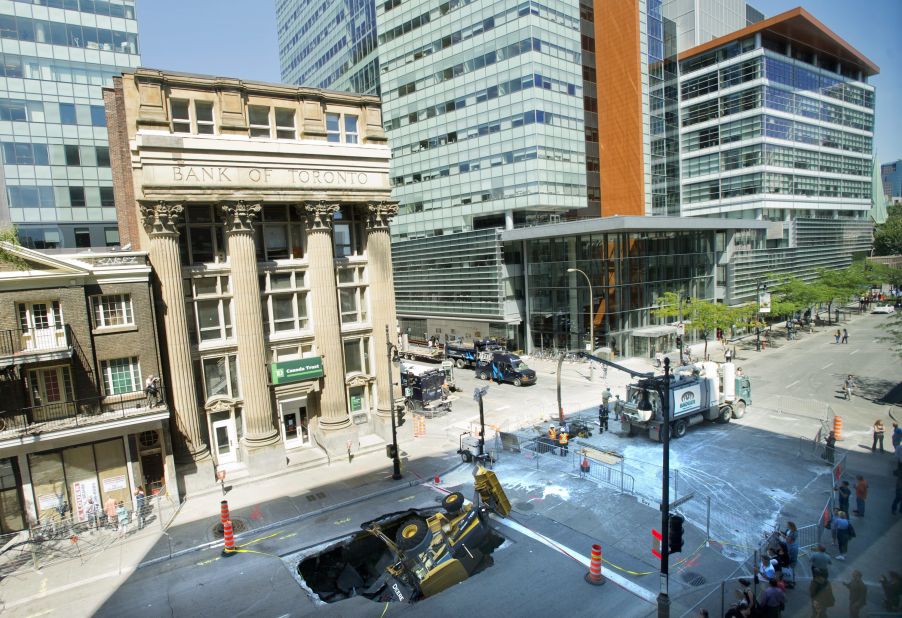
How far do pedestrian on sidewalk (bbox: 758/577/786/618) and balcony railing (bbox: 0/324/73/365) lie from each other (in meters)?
22.1

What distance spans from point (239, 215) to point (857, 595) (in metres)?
23.9

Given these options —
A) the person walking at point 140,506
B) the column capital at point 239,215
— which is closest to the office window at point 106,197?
the column capital at point 239,215

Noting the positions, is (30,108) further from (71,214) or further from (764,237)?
(764,237)

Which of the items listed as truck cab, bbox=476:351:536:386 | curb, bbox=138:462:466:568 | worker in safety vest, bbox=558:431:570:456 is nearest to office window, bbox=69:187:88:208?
curb, bbox=138:462:466:568

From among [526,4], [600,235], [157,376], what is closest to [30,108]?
[157,376]

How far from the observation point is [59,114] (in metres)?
40.9

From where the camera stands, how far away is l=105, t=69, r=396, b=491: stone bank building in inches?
840

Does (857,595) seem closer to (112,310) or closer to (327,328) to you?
(327,328)

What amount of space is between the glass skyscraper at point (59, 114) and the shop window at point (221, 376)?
28840 mm

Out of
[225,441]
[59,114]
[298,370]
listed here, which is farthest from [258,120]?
[59,114]

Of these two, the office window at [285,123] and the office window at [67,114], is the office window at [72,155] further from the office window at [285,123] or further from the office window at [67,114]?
the office window at [285,123]

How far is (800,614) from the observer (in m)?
11.5

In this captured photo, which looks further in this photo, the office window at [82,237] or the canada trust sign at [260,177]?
the office window at [82,237]

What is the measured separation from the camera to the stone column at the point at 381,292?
2670 centimetres
